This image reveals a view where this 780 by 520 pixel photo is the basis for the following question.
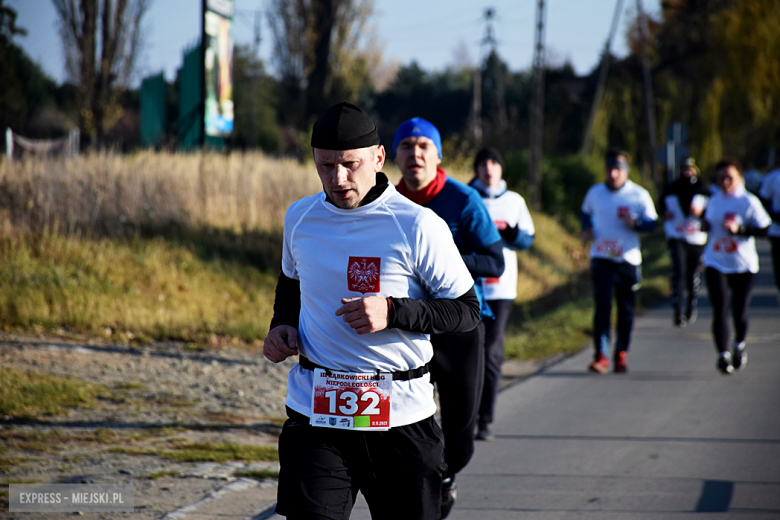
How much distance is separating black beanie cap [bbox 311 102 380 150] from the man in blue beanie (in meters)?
1.76

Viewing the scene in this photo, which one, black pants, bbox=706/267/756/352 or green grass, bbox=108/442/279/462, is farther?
black pants, bbox=706/267/756/352

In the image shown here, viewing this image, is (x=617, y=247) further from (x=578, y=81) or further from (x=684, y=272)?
(x=578, y=81)

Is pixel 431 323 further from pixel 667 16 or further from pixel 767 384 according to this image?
pixel 667 16

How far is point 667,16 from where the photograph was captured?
3316 centimetres

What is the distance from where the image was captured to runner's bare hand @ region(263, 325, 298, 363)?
2.91 metres

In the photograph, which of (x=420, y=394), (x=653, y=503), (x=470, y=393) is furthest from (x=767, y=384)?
(x=420, y=394)

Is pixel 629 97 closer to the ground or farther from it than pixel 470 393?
farther from it

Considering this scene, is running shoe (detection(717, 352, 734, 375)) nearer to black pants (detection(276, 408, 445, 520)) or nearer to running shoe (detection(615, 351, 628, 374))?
running shoe (detection(615, 351, 628, 374))

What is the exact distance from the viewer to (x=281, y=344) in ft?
9.53

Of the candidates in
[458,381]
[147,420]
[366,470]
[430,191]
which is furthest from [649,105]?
[366,470]

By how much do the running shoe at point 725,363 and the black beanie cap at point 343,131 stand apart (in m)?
6.33

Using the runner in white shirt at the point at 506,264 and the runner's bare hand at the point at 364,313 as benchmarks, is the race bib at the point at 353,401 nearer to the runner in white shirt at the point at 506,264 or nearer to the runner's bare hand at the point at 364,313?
the runner's bare hand at the point at 364,313

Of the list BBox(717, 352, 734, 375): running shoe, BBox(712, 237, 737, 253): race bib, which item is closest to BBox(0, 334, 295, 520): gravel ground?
BBox(717, 352, 734, 375): running shoe

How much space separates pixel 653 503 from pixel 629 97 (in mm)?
27921
